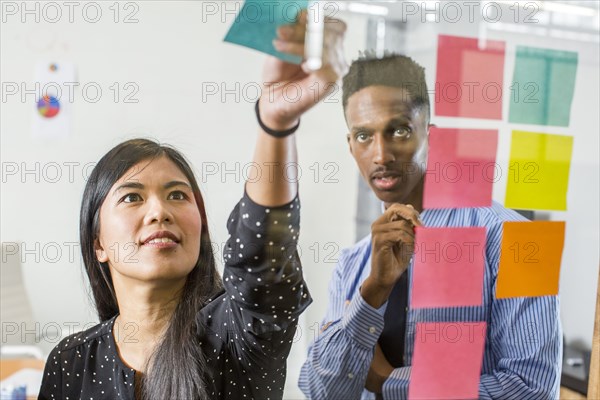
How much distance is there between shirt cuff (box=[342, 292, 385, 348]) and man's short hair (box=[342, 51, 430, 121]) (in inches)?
13.4

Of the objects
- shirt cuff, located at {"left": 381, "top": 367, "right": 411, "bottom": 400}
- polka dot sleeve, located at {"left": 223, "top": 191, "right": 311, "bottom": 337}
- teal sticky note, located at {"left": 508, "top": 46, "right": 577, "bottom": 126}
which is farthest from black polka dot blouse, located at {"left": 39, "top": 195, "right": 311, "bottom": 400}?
teal sticky note, located at {"left": 508, "top": 46, "right": 577, "bottom": 126}

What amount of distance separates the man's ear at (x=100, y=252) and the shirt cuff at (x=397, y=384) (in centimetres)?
52

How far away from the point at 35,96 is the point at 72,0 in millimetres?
156

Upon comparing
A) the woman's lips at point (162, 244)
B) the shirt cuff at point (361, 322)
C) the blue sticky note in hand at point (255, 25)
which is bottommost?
the shirt cuff at point (361, 322)

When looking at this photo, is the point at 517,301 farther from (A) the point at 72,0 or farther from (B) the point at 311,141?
(A) the point at 72,0

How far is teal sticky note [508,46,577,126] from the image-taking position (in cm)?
127

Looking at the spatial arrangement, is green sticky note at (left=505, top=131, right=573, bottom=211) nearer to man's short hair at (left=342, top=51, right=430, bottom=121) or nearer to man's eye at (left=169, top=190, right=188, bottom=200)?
man's short hair at (left=342, top=51, right=430, bottom=121)

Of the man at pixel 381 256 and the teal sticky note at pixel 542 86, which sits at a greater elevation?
the teal sticky note at pixel 542 86

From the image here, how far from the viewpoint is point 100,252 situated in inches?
41.9

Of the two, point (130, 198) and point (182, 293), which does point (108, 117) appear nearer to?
point (130, 198)

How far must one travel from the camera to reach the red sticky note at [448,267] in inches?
47.7

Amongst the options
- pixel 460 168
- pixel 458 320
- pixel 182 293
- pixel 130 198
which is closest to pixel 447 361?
pixel 458 320

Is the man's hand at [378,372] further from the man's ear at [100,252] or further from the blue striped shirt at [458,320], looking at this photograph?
the man's ear at [100,252]

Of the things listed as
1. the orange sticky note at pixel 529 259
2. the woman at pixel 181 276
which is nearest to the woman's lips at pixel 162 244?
the woman at pixel 181 276
